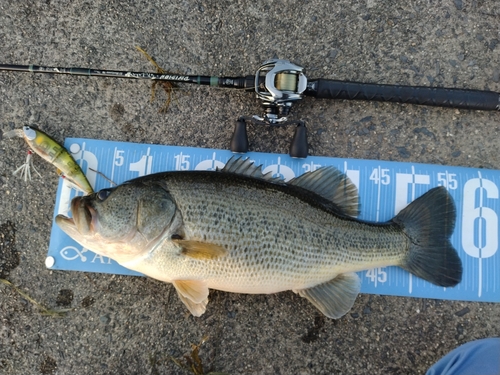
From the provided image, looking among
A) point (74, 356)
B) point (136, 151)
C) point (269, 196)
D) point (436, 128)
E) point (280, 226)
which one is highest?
point (436, 128)

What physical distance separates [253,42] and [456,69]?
4.74ft

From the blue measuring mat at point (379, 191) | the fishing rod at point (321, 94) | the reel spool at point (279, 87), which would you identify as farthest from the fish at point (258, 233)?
the reel spool at point (279, 87)

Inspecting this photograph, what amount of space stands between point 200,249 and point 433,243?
1.45 metres

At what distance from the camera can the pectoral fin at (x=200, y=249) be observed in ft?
6.38

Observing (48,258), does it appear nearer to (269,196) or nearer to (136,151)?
(136,151)

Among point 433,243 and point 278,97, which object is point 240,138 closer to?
point 278,97

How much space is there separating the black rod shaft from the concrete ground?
5.3 inches

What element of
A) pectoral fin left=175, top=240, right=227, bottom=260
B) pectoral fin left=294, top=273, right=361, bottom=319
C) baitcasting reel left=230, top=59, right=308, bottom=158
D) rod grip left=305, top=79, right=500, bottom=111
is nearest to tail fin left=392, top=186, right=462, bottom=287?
pectoral fin left=294, top=273, right=361, bottom=319

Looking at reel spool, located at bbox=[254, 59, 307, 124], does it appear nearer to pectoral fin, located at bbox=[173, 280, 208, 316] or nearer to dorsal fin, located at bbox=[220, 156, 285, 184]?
dorsal fin, located at bbox=[220, 156, 285, 184]

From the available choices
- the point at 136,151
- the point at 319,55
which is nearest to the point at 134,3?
the point at 136,151

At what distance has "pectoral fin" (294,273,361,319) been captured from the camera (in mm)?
2201

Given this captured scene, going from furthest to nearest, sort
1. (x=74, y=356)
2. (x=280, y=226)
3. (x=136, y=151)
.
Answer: (x=136, y=151) → (x=74, y=356) → (x=280, y=226)

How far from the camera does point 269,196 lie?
2.08 meters

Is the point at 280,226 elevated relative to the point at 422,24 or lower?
lower
